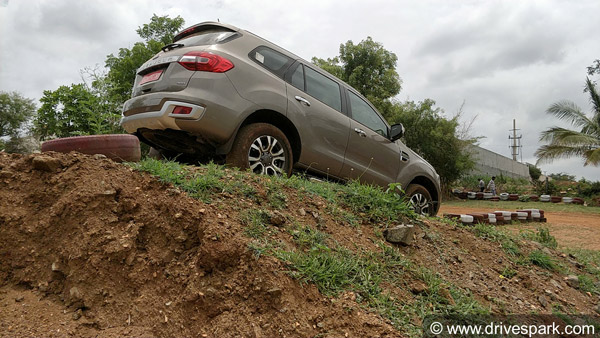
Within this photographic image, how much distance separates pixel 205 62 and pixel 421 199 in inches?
153

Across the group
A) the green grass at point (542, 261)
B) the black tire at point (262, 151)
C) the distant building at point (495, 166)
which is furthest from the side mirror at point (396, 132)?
the distant building at point (495, 166)

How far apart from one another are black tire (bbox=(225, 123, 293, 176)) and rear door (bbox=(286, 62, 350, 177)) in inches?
10.9

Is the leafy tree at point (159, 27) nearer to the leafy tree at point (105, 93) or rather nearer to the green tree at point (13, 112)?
the leafy tree at point (105, 93)

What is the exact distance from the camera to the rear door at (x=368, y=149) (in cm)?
544

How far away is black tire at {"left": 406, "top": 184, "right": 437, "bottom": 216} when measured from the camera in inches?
245

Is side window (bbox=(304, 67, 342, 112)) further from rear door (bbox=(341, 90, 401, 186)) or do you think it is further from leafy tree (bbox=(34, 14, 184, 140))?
leafy tree (bbox=(34, 14, 184, 140))

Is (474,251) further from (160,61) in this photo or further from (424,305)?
(160,61)

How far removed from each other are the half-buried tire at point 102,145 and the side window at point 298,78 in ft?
6.57

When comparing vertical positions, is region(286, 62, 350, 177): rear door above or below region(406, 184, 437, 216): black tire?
above

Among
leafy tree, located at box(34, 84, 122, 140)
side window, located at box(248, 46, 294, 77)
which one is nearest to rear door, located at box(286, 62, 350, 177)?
side window, located at box(248, 46, 294, 77)

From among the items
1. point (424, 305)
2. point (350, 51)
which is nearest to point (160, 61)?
point (424, 305)

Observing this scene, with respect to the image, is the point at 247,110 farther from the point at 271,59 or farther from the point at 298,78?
the point at 298,78

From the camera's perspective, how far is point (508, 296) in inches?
132

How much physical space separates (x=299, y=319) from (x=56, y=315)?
144 centimetres
